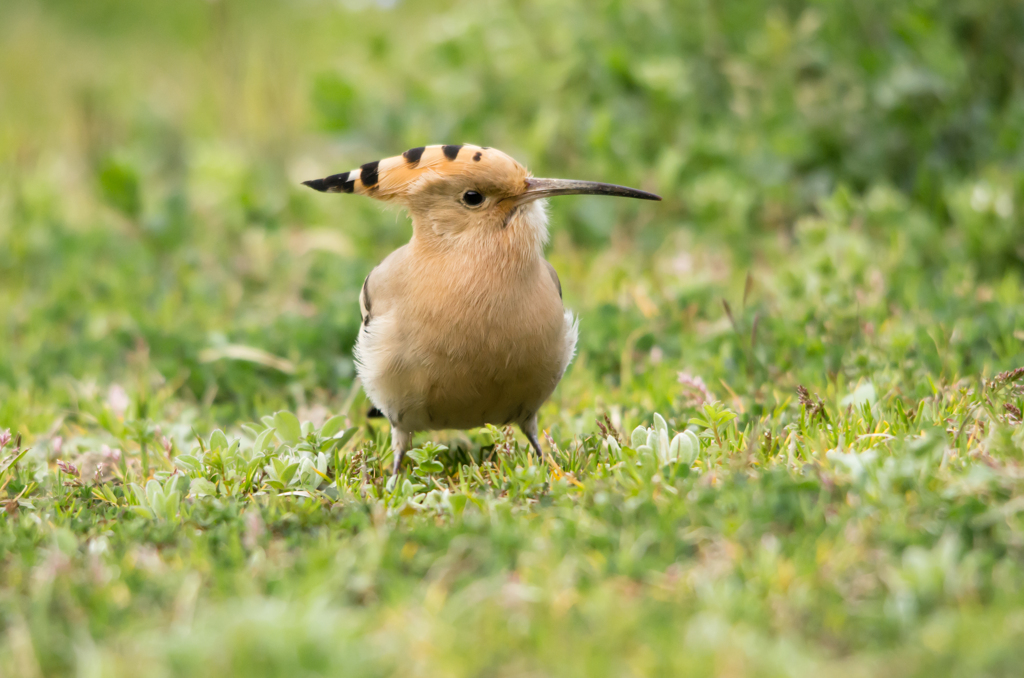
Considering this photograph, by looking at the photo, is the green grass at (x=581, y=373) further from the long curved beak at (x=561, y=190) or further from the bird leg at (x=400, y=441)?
the long curved beak at (x=561, y=190)

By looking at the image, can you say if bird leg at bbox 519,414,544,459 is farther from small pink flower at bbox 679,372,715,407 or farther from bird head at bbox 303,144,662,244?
bird head at bbox 303,144,662,244

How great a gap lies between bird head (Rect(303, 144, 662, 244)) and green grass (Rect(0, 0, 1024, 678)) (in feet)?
2.49

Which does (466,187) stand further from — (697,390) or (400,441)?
(697,390)

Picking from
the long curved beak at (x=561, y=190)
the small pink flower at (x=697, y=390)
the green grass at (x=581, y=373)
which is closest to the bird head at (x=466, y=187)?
the long curved beak at (x=561, y=190)

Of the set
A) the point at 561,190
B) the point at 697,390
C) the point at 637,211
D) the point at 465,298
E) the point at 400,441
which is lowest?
the point at 400,441

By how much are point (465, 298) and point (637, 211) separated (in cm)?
286

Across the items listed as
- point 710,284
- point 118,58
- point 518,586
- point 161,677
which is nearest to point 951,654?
point 518,586

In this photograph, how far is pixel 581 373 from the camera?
4258 millimetres

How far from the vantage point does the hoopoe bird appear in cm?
324

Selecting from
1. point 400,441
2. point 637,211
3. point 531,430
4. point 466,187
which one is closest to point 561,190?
point 466,187

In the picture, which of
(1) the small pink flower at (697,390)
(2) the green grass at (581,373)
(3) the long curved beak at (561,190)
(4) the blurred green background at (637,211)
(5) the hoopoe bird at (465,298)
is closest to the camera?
(2) the green grass at (581,373)

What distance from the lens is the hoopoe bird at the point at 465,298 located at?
3.24m

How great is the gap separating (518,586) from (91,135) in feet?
21.2

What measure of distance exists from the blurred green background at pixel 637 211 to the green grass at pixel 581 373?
0.07 ft
